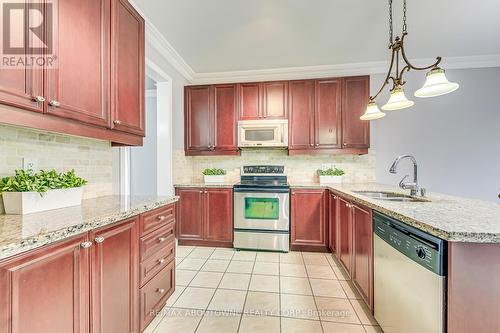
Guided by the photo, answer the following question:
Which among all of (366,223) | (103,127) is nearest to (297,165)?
(366,223)

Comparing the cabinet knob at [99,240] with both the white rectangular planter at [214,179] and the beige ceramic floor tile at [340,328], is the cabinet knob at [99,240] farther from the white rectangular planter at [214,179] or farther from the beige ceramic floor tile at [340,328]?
the white rectangular planter at [214,179]

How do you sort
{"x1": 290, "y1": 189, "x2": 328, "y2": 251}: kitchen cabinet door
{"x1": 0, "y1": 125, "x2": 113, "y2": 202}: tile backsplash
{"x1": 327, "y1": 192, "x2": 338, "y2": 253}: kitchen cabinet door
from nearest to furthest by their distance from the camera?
{"x1": 0, "y1": 125, "x2": 113, "y2": 202}: tile backsplash < {"x1": 327, "y1": 192, "x2": 338, "y2": 253}: kitchen cabinet door < {"x1": 290, "y1": 189, "x2": 328, "y2": 251}: kitchen cabinet door

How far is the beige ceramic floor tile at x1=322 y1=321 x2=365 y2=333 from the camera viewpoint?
1.63 m

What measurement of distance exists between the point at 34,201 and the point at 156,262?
0.84m

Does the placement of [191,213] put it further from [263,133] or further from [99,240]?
[99,240]

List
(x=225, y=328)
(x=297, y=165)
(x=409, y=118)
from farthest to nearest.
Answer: (x=297, y=165)
(x=409, y=118)
(x=225, y=328)

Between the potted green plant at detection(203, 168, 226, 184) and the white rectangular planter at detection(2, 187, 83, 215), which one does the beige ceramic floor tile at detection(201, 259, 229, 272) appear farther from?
the white rectangular planter at detection(2, 187, 83, 215)

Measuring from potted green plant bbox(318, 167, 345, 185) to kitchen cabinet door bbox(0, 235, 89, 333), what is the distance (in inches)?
121

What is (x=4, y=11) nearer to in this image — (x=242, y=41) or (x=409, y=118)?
(x=242, y=41)

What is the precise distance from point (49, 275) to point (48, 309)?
0.13 metres

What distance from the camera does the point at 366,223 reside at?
1.78m

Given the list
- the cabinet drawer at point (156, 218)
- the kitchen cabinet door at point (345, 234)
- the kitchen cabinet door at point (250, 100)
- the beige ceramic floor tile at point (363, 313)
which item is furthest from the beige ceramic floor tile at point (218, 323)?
the kitchen cabinet door at point (250, 100)

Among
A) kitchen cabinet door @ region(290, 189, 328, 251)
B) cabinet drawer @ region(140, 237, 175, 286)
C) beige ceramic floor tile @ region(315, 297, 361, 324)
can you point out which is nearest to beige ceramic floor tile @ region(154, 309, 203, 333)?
cabinet drawer @ region(140, 237, 175, 286)

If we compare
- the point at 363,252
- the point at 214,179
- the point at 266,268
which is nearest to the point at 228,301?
the point at 266,268
